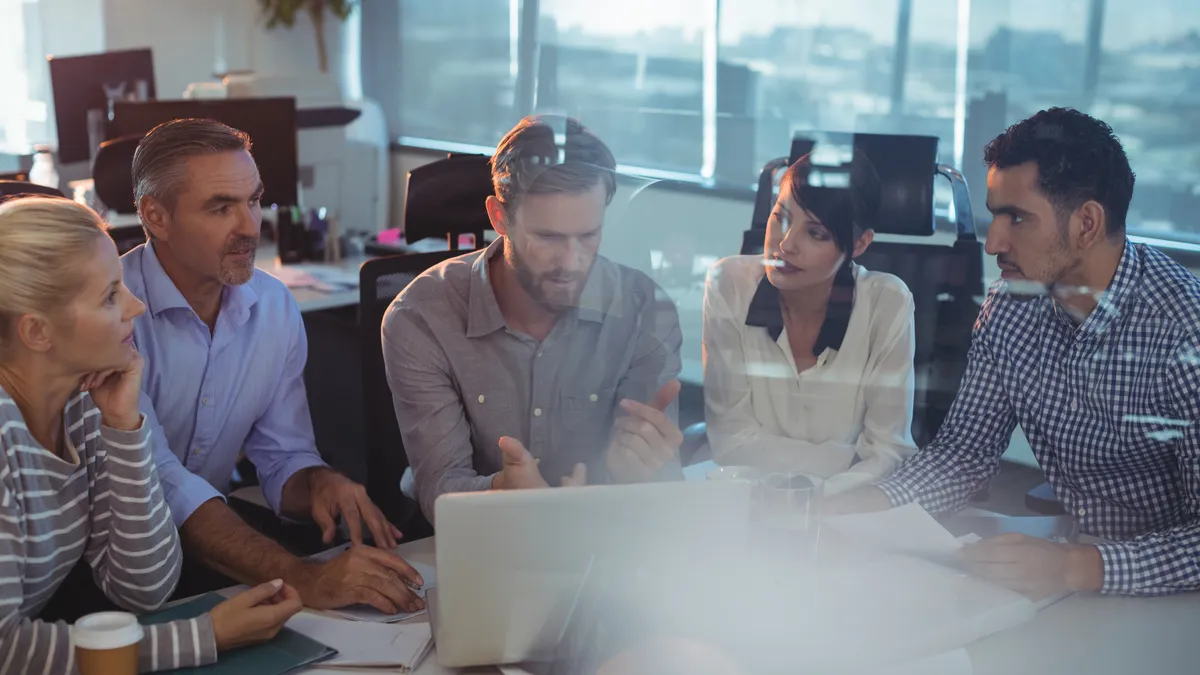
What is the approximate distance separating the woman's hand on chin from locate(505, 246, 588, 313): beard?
55 centimetres

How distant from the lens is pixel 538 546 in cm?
106

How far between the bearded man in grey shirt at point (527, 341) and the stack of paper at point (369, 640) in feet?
1.20

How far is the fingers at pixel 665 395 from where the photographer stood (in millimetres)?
1520

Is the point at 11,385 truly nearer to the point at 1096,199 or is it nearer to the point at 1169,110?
the point at 1096,199

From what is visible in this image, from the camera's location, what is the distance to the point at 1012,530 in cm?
146

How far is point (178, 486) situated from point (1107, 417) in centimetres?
124

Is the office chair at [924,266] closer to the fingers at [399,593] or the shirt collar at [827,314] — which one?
the shirt collar at [827,314]

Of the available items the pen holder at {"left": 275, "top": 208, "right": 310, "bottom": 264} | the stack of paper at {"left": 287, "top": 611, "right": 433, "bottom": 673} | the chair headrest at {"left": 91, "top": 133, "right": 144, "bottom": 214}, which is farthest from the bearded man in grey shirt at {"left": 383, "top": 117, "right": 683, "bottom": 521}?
the pen holder at {"left": 275, "top": 208, "right": 310, "bottom": 264}

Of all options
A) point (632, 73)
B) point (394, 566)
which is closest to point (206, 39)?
point (632, 73)

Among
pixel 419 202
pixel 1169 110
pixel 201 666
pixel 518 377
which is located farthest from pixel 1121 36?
pixel 201 666

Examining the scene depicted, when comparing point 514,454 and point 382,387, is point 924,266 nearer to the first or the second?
point 514,454

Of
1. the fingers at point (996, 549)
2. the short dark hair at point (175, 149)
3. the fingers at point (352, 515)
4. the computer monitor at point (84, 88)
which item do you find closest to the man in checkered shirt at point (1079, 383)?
the fingers at point (996, 549)

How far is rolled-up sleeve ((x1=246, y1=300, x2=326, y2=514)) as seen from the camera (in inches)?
70.6

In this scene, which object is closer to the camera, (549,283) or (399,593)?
(399,593)
